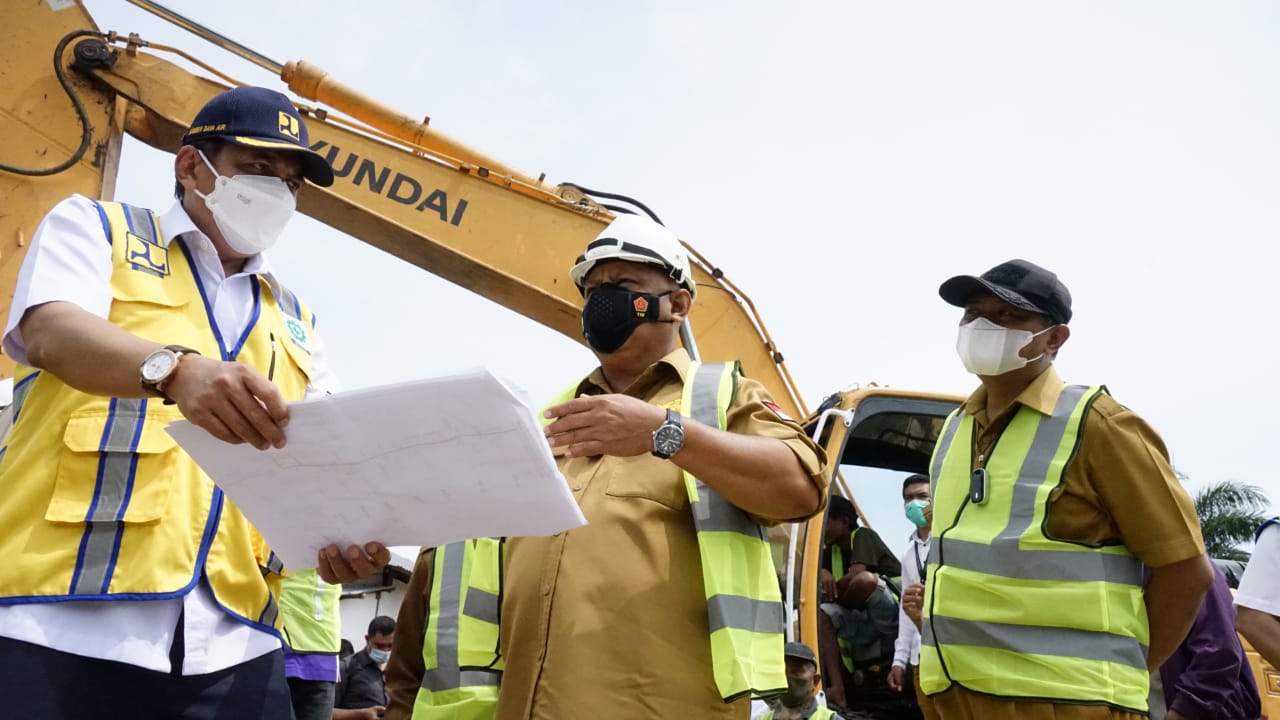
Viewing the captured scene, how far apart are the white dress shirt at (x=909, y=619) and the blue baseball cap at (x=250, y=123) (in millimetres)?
4688

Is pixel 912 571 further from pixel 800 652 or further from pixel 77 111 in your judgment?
pixel 77 111

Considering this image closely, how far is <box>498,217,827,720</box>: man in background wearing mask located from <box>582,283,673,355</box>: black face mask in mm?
203

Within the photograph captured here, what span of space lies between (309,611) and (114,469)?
2.38m

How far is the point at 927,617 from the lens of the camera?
3383 mm

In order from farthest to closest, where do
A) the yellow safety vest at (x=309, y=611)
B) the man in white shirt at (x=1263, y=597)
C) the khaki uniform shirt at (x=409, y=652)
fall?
the yellow safety vest at (x=309, y=611)
the man in white shirt at (x=1263, y=597)
the khaki uniform shirt at (x=409, y=652)

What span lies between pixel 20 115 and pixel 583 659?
5.04 meters

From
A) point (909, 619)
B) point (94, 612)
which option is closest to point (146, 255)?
point (94, 612)

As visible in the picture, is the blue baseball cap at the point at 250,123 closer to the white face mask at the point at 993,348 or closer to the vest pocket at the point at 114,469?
the vest pocket at the point at 114,469

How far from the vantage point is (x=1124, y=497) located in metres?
3.13

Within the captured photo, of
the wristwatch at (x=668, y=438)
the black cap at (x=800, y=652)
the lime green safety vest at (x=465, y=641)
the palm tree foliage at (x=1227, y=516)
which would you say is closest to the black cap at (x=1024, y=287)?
the wristwatch at (x=668, y=438)

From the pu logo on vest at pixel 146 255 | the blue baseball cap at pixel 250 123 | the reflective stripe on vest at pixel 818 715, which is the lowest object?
the reflective stripe on vest at pixel 818 715

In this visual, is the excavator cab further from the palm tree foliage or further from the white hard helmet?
the palm tree foliage

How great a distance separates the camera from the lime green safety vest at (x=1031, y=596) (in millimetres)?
3029

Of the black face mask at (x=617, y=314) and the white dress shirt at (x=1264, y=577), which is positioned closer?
the black face mask at (x=617, y=314)
